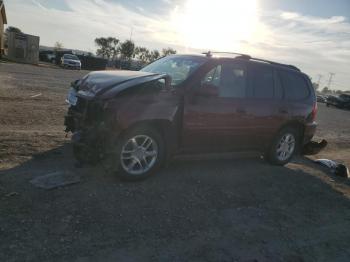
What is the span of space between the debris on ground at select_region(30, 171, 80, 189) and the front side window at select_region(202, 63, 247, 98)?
7.81 feet

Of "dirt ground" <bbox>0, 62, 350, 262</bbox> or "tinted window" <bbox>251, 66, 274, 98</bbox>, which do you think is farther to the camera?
"tinted window" <bbox>251, 66, 274, 98</bbox>

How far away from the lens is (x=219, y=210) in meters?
5.07

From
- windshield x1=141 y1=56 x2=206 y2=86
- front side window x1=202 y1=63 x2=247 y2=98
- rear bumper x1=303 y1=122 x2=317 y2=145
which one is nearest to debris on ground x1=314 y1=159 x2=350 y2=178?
rear bumper x1=303 y1=122 x2=317 y2=145

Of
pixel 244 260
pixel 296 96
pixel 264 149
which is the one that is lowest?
pixel 244 260

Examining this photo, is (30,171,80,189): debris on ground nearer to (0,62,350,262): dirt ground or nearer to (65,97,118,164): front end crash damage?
(0,62,350,262): dirt ground

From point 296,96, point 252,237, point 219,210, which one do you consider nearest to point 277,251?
point 252,237

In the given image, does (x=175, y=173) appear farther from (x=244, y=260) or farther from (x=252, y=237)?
(x=244, y=260)

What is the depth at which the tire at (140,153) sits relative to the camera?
5.17 m

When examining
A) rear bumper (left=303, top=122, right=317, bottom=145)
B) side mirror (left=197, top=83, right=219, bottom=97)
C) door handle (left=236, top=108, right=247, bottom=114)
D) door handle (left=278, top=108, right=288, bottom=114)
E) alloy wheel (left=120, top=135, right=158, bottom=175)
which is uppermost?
side mirror (left=197, top=83, right=219, bottom=97)

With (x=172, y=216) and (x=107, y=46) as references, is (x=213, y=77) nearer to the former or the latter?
(x=172, y=216)

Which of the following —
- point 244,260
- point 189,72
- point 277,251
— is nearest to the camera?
point 244,260

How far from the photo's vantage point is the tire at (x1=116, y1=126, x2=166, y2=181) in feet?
17.0

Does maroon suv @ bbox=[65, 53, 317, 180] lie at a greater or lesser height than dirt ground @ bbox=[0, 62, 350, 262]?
greater

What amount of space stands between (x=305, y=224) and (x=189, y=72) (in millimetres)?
2764
